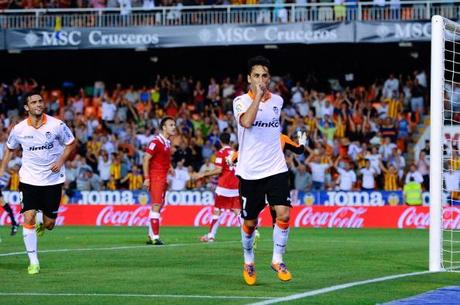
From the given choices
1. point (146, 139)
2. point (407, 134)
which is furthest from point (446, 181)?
point (146, 139)

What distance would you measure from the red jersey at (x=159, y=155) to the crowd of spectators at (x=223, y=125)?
39.9 ft

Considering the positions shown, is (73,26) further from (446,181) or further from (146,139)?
(446,181)

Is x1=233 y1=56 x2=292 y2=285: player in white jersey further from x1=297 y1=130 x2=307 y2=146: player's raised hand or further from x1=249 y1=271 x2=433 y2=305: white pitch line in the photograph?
x1=249 y1=271 x2=433 y2=305: white pitch line

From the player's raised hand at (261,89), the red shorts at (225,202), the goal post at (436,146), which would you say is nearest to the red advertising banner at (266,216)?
the red shorts at (225,202)

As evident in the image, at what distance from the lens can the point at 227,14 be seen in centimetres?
3844

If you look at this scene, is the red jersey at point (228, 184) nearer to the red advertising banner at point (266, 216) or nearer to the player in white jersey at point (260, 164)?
the red advertising banner at point (266, 216)

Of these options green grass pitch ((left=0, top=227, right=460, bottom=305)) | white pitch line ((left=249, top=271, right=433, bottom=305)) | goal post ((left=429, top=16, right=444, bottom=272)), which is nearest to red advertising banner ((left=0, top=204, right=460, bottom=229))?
green grass pitch ((left=0, top=227, right=460, bottom=305))

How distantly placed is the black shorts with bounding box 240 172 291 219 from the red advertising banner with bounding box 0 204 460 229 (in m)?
18.1

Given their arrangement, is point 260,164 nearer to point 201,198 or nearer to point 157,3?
point 201,198

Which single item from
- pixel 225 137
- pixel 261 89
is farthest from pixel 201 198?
pixel 261 89

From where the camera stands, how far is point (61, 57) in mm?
44000

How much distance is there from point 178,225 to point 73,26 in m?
9.60

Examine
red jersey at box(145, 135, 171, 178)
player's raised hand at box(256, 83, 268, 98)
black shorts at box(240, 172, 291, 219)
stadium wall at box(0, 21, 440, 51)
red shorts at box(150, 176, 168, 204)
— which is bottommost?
red shorts at box(150, 176, 168, 204)

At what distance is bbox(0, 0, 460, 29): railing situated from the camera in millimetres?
37250
